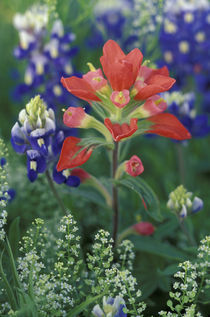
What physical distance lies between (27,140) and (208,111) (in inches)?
47.4

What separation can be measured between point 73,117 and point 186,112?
73 centimetres

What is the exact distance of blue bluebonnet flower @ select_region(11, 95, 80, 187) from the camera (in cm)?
113

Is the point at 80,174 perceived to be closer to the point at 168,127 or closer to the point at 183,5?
the point at 168,127

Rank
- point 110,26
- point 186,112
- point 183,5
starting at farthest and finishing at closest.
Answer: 1. point 110,26
2. point 183,5
3. point 186,112

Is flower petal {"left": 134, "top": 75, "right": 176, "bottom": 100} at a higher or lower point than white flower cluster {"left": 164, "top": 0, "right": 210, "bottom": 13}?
lower

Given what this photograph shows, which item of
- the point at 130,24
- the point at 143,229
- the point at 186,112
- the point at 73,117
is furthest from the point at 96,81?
the point at 130,24

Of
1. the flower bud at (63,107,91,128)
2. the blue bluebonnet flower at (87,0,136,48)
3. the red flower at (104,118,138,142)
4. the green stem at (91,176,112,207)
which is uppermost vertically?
the blue bluebonnet flower at (87,0,136,48)

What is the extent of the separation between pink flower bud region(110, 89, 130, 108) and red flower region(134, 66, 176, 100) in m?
0.04

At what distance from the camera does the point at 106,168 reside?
2.05 m

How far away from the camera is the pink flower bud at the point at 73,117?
1.10m

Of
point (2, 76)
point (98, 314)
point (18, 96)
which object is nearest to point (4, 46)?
point (2, 76)

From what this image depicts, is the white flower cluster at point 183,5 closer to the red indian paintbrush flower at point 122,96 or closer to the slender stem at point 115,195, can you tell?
the red indian paintbrush flower at point 122,96

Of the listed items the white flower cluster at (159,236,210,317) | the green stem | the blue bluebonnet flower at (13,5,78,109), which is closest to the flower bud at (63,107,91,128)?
the green stem

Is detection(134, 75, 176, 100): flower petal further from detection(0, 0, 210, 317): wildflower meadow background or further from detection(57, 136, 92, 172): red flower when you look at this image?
detection(57, 136, 92, 172): red flower
